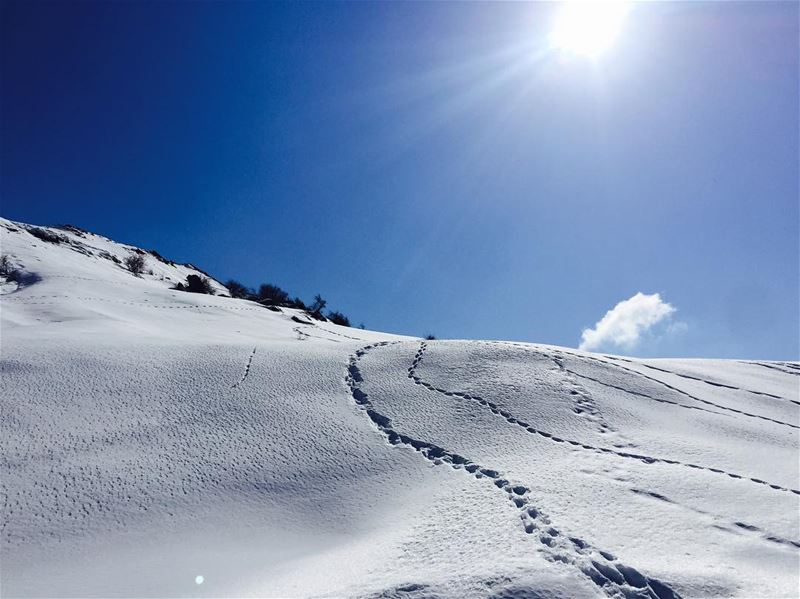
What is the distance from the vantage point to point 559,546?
2.04 metres

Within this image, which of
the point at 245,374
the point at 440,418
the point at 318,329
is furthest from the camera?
the point at 318,329

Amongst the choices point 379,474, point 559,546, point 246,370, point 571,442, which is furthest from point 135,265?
point 559,546

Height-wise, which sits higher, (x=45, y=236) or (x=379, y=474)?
(x=45, y=236)

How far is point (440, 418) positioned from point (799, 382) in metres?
5.48

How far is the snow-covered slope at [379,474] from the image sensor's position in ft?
6.52

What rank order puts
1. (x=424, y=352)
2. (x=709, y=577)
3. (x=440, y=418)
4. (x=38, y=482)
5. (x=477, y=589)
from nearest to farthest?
(x=477, y=589) < (x=709, y=577) < (x=38, y=482) < (x=440, y=418) < (x=424, y=352)

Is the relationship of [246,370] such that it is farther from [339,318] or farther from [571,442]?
[339,318]

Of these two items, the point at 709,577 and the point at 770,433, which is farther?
the point at 770,433

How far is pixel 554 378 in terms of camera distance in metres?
4.47

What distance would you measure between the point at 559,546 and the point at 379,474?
120 cm

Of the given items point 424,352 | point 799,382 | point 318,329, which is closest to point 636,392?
point 424,352

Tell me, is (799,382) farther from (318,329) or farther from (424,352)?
(318,329)

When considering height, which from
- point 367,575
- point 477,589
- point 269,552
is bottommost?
point 269,552

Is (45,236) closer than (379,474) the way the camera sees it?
No
